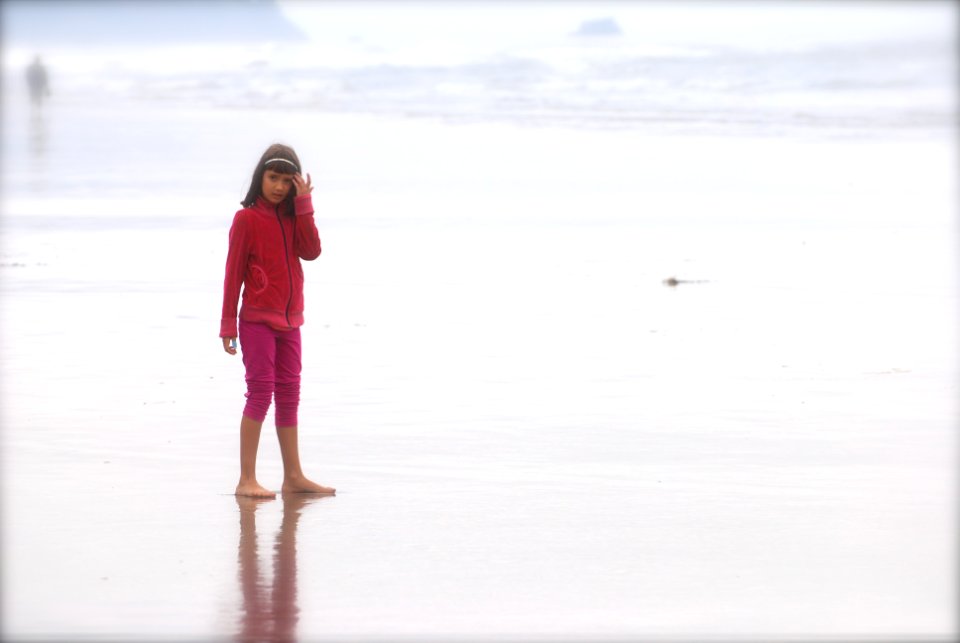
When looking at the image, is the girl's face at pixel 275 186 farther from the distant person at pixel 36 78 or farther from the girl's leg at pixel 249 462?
the distant person at pixel 36 78

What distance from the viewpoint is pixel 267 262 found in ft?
23.6

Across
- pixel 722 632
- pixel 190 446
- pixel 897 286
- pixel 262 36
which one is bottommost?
pixel 722 632

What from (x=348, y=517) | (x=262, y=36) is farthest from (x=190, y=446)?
(x=262, y=36)

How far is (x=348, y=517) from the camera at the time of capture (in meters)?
6.70

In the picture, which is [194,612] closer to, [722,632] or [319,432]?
[722,632]

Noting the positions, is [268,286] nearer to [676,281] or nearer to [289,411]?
[289,411]

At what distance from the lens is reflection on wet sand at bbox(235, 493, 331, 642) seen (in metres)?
5.25

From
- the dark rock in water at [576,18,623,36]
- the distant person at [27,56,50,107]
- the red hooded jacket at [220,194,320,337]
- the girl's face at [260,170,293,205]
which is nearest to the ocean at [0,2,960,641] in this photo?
the red hooded jacket at [220,194,320,337]

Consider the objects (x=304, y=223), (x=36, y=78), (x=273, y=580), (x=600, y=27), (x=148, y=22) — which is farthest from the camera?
(x=148, y=22)

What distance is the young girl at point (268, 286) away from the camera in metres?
7.14

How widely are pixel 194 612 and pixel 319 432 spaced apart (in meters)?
2.92

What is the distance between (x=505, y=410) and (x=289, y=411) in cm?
176

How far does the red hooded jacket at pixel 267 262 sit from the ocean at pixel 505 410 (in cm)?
71

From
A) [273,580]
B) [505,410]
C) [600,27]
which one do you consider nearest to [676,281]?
[505,410]
